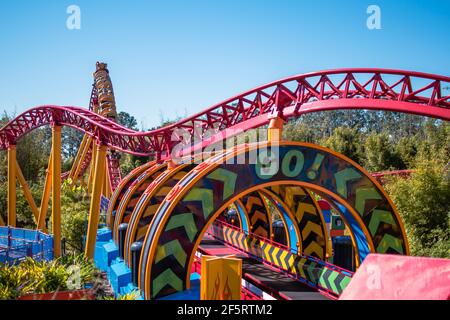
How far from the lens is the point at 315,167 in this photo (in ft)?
31.8

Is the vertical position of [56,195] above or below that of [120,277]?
above

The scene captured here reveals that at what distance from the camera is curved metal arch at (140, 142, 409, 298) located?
8.52 meters

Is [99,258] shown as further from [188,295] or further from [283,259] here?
[188,295]

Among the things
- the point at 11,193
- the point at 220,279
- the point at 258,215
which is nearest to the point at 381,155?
the point at 258,215

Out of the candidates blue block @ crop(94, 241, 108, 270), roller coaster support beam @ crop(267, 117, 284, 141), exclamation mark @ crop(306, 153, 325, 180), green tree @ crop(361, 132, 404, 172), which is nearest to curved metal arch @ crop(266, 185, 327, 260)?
roller coaster support beam @ crop(267, 117, 284, 141)

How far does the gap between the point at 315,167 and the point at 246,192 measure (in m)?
1.77

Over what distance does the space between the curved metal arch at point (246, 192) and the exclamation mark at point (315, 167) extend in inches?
0.9

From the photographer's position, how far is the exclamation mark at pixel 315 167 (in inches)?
379

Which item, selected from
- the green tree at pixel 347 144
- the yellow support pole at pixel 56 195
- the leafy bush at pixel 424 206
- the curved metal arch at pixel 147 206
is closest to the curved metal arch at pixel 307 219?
the curved metal arch at pixel 147 206

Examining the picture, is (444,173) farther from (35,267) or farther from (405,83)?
(35,267)

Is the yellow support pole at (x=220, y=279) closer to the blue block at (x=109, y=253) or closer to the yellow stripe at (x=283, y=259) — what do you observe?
the yellow stripe at (x=283, y=259)
